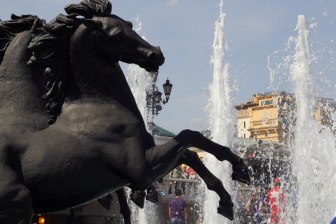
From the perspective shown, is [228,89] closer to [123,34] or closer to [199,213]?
[199,213]

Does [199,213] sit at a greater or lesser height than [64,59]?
lesser

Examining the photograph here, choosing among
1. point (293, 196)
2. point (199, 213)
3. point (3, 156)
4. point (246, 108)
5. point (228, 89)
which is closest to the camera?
point (3, 156)

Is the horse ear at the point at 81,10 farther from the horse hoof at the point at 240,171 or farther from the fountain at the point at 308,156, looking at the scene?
the fountain at the point at 308,156

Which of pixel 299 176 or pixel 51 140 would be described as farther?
pixel 299 176

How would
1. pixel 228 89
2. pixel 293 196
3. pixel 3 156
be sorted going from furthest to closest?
pixel 228 89
pixel 293 196
pixel 3 156

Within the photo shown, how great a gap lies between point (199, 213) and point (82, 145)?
1377 centimetres

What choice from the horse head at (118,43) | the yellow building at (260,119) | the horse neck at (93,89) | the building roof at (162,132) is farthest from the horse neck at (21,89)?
the yellow building at (260,119)

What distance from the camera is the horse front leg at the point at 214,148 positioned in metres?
4.68

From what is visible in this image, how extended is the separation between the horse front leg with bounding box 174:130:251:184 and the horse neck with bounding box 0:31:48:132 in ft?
3.25

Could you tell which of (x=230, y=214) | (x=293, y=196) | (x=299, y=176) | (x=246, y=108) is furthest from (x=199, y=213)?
(x=246, y=108)

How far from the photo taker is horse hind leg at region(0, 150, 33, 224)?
4223 millimetres

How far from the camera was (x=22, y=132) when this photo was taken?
14.8 ft

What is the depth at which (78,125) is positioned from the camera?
4574 mm

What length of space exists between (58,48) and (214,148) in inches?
52.3
